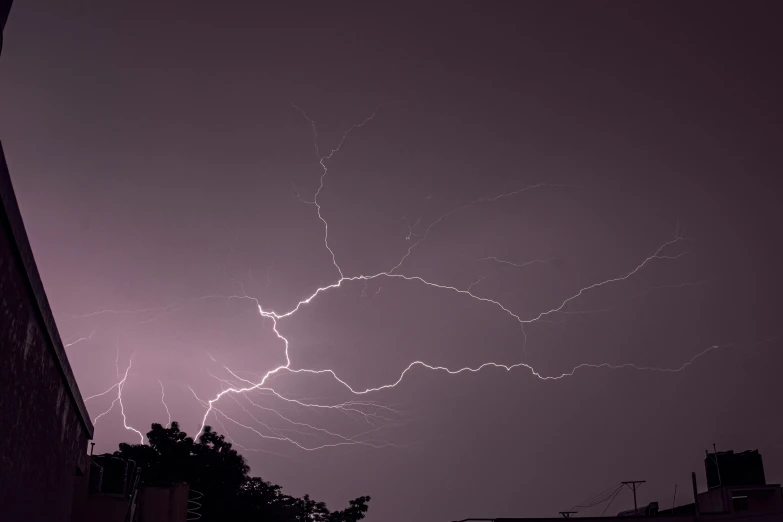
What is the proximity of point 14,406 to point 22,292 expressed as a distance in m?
0.78

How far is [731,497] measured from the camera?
19.5 meters

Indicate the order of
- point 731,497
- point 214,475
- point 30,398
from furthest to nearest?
1. point 214,475
2. point 731,497
3. point 30,398

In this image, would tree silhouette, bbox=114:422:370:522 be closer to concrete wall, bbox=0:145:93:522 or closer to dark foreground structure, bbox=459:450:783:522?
dark foreground structure, bbox=459:450:783:522

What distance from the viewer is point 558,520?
54.3 ft

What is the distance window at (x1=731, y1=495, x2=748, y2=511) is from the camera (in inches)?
768

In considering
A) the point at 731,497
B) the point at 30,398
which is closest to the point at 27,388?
the point at 30,398

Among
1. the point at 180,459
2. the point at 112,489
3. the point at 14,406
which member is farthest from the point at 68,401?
the point at 180,459

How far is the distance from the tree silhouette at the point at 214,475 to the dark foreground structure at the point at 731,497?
32.0 feet

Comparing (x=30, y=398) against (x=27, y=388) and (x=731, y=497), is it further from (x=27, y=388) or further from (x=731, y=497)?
(x=731, y=497)

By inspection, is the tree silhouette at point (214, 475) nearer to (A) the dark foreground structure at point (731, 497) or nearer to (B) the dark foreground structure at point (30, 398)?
(A) the dark foreground structure at point (731, 497)

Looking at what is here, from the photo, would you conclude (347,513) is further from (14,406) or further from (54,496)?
(14,406)

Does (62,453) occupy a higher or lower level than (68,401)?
lower

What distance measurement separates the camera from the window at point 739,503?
19.5 m

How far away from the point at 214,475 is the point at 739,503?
1694cm
